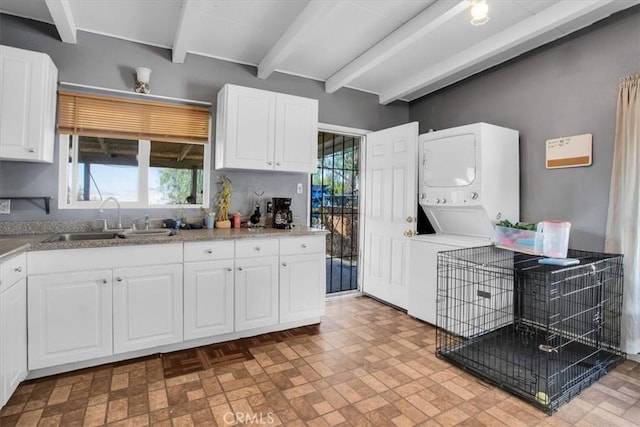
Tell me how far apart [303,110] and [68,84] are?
1940 mm

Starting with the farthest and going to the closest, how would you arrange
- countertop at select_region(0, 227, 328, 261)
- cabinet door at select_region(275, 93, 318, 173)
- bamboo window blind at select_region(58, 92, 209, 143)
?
cabinet door at select_region(275, 93, 318, 173), bamboo window blind at select_region(58, 92, 209, 143), countertop at select_region(0, 227, 328, 261)

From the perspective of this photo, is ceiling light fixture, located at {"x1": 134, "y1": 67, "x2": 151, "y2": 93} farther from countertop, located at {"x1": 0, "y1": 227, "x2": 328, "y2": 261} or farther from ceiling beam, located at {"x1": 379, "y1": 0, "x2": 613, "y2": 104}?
ceiling beam, located at {"x1": 379, "y1": 0, "x2": 613, "y2": 104}

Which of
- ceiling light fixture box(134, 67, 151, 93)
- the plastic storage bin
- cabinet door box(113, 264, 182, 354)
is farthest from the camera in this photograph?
ceiling light fixture box(134, 67, 151, 93)

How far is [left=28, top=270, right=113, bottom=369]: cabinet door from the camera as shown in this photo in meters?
2.04

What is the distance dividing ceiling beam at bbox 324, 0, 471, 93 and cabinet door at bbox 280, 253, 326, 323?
71.8 inches

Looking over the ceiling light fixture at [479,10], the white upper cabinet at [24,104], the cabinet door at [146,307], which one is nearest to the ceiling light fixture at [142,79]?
the white upper cabinet at [24,104]

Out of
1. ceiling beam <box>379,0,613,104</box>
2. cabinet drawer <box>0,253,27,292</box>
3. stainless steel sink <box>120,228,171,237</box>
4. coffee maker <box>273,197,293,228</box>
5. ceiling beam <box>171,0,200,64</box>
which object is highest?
ceiling beam <box>379,0,613,104</box>

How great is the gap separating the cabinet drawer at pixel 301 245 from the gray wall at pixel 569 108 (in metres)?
1.93

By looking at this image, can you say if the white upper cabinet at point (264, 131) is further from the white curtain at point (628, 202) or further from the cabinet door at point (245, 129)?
the white curtain at point (628, 202)

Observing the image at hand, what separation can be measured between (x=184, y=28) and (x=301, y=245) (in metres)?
1.92

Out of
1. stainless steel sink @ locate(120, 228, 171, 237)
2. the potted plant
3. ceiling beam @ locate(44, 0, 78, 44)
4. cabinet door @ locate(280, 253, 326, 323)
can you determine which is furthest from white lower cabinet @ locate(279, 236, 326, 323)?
ceiling beam @ locate(44, 0, 78, 44)

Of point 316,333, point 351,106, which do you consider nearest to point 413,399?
point 316,333

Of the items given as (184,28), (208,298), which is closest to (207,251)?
(208,298)

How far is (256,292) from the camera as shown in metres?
2.75
